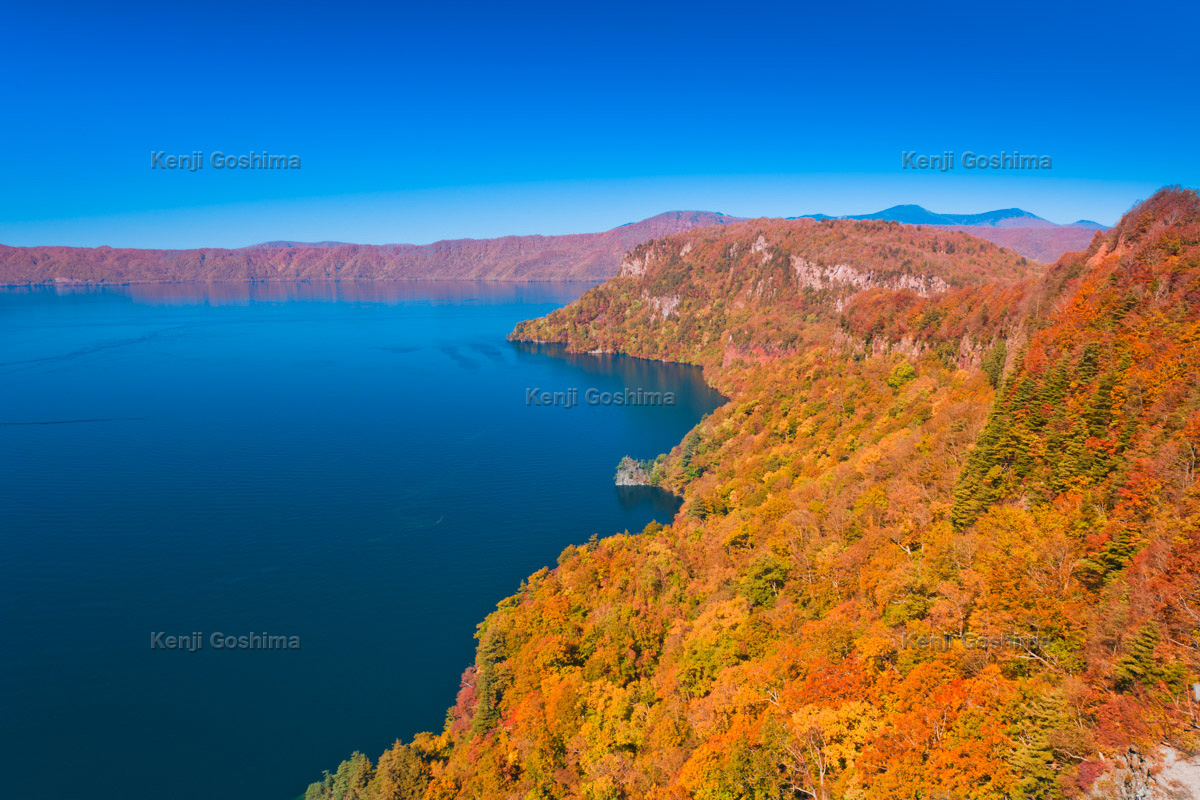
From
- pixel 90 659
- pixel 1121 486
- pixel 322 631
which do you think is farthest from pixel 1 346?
pixel 1121 486

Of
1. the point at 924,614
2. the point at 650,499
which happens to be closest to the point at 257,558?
the point at 650,499

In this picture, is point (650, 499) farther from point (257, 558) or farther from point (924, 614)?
point (924, 614)

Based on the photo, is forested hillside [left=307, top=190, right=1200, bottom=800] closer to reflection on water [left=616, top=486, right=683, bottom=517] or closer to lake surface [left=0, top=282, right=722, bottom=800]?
lake surface [left=0, top=282, right=722, bottom=800]

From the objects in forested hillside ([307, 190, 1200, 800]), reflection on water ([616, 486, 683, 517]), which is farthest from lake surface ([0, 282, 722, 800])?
Answer: forested hillside ([307, 190, 1200, 800])

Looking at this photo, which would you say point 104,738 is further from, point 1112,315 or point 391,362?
point 391,362

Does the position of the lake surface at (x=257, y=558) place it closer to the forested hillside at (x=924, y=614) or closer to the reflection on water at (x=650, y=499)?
the reflection on water at (x=650, y=499)

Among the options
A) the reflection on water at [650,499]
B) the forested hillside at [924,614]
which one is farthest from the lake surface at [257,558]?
the forested hillside at [924,614]
